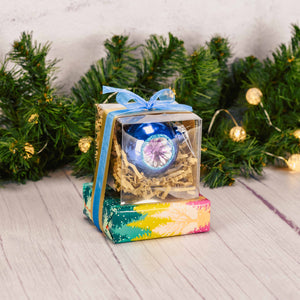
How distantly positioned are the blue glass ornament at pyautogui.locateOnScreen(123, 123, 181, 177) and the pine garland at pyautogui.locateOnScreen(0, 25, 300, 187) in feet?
0.89

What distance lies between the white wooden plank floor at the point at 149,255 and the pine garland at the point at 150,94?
0.37 ft

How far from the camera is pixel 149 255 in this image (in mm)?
892

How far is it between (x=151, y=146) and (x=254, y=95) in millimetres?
507

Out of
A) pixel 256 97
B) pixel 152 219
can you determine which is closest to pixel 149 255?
pixel 152 219

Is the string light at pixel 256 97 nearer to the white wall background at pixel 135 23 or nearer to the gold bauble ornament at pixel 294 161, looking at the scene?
the gold bauble ornament at pixel 294 161

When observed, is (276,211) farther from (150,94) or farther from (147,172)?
(150,94)

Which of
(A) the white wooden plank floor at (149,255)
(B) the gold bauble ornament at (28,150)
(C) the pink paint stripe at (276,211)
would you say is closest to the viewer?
(A) the white wooden plank floor at (149,255)

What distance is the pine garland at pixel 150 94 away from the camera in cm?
115

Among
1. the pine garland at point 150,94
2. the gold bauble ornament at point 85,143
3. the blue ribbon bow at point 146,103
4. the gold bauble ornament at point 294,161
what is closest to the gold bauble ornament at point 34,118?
the pine garland at point 150,94

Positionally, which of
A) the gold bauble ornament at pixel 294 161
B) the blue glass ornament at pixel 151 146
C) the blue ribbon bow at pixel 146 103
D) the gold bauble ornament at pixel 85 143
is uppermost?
the blue ribbon bow at pixel 146 103

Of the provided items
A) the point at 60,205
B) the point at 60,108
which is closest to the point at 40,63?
the point at 60,108

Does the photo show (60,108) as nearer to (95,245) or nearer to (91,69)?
(91,69)

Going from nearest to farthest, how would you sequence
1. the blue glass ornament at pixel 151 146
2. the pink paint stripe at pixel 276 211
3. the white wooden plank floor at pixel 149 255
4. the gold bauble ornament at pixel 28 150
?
the white wooden plank floor at pixel 149 255, the blue glass ornament at pixel 151 146, the pink paint stripe at pixel 276 211, the gold bauble ornament at pixel 28 150

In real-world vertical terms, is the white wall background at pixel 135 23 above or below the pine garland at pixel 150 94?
above
